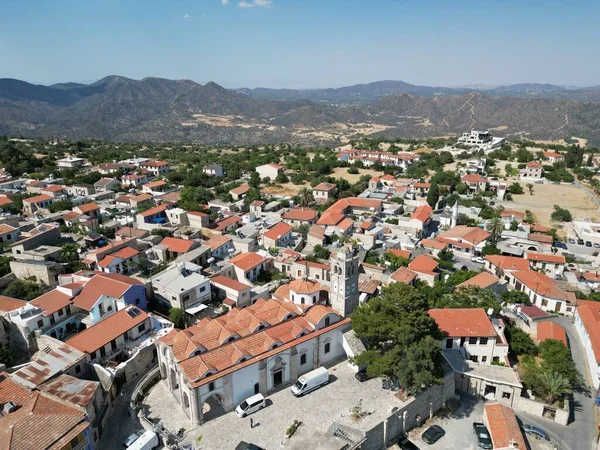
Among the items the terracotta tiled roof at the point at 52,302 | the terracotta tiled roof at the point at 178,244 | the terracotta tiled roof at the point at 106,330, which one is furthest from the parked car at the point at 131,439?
the terracotta tiled roof at the point at 178,244

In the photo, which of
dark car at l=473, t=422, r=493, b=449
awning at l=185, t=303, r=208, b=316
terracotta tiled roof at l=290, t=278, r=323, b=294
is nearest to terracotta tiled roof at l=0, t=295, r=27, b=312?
awning at l=185, t=303, r=208, b=316

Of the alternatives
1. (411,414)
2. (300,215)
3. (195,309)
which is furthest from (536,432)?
(300,215)

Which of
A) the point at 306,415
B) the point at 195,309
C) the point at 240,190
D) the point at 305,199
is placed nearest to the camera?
the point at 306,415

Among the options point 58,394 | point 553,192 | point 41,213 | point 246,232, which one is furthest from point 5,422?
point 553,192

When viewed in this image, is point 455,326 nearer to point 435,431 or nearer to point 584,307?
point 435,431

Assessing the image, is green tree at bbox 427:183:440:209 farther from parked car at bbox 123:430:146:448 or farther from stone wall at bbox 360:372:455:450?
parked car at bbox 123:430:146:448

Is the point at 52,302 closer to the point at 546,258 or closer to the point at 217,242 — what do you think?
the point at 217,242
